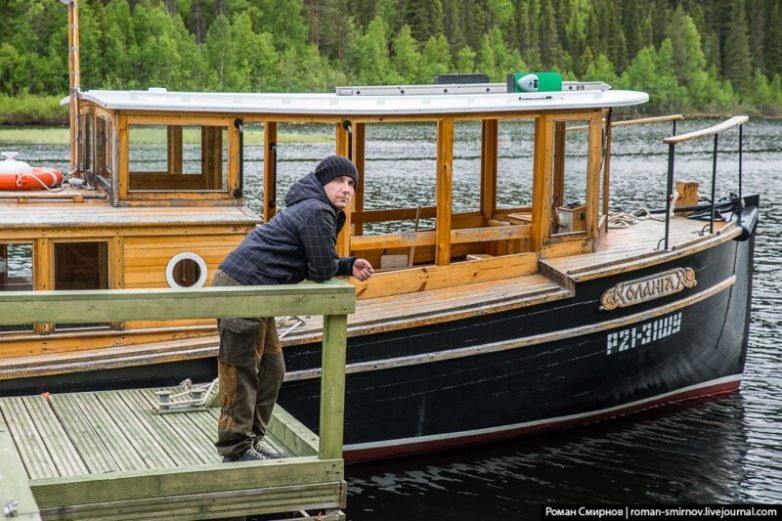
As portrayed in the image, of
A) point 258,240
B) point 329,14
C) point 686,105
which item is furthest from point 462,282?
point 686,105

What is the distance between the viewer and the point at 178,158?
10578 mm

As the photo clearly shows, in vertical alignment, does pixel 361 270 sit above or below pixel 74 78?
below

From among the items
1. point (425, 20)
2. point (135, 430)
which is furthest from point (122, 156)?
point (425, 20)

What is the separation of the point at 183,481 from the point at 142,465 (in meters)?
0.74

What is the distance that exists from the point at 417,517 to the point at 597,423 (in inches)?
114

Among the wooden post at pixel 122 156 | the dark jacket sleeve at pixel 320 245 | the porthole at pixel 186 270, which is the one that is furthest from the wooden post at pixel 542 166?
the dark jacket sleeve at pixel 320 245

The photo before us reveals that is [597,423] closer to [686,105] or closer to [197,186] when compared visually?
[197,186]

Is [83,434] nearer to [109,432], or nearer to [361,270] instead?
[109,432]

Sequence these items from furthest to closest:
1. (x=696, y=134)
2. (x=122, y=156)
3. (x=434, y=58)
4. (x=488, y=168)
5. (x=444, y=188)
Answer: (x=434, y=58) < (x=488, y=168) < (x=696, y=134) < (x=444, y=188) < (x=122, y=156)

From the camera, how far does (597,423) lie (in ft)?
40.6

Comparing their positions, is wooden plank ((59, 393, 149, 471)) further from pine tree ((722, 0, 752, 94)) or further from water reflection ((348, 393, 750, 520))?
pine tree ((722, 0, 752, 94))

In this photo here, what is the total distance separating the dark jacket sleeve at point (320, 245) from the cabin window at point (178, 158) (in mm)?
3677

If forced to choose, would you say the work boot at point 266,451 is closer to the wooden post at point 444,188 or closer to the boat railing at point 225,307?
the boat railing at point 225,307

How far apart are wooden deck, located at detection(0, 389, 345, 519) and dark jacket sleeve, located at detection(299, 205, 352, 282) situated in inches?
40.5
